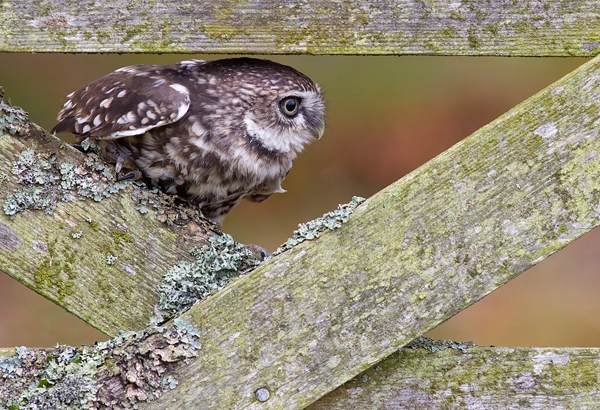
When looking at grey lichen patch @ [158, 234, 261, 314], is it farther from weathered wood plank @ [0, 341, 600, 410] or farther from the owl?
the owl

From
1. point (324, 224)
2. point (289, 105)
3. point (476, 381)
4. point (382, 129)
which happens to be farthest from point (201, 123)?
point (382, 129)

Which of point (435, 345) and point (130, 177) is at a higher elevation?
point (130, 177)

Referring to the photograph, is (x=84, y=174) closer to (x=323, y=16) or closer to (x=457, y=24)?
(x=323, y=16)

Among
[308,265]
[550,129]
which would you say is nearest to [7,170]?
[308,265]

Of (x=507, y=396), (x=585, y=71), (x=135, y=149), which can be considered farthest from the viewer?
(x=135, y=149)

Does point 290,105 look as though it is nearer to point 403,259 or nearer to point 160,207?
point 160,207

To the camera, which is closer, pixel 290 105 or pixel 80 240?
pixel 80 240

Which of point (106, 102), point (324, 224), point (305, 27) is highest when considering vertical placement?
point (106, 102)

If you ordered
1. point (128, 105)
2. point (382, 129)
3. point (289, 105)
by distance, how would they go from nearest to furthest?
point (128, 105)
point (289, 105)
point (382, 129)
